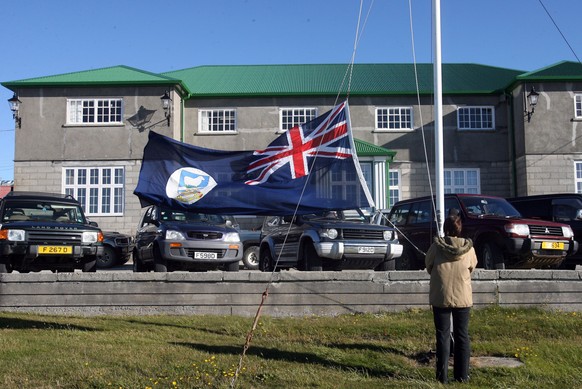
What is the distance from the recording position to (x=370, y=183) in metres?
29.4

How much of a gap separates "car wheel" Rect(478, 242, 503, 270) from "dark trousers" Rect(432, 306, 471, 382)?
6.06 meters

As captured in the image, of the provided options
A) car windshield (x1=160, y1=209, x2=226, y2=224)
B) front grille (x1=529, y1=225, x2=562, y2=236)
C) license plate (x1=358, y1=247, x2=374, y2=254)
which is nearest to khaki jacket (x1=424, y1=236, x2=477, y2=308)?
license plate (x1=358, y1=247, x2=374, y2=254)

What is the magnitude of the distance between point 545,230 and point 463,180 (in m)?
18.1

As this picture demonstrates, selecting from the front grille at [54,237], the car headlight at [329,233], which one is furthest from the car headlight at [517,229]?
the front grille at [54,237]

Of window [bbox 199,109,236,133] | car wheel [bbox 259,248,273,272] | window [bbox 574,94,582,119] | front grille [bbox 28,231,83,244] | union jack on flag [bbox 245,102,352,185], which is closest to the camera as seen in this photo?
union jack on flag [bbox 245,102,352,185]

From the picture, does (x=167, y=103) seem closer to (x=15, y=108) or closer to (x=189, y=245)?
(x=15, y=108)

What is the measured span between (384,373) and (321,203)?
385 cm

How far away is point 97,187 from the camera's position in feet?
96.1

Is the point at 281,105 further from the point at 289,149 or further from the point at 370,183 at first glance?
the point at 289,149

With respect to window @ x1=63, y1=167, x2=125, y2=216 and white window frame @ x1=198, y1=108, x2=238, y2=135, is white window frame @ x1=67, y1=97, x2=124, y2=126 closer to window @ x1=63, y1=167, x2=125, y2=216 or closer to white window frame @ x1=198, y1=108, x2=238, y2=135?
window @ x1=63, y1=167, x2=125, y2=216

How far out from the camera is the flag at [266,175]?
10336mm

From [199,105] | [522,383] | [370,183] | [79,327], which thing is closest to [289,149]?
[79,327]

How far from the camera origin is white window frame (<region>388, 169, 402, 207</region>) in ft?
99.8

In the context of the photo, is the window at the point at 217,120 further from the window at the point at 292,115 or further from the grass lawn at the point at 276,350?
the grass lawn at the point at 276,350
